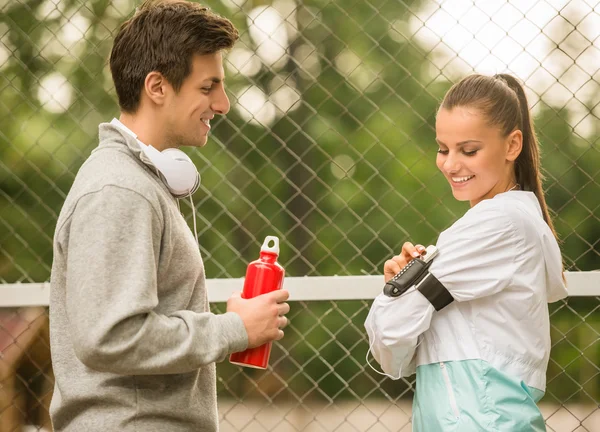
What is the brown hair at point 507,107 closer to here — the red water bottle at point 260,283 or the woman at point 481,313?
the woman at point 481,313

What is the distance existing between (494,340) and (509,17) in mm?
2201

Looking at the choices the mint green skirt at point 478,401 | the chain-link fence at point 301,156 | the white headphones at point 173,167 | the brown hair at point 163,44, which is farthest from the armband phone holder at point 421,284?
the chain-link fence at point 301,156

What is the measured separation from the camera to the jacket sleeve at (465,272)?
1612mm

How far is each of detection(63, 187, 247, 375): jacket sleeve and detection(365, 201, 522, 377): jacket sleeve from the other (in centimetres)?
43

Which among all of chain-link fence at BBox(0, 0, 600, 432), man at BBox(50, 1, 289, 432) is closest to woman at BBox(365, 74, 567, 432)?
man at BBox(50, 1, 289, 432)

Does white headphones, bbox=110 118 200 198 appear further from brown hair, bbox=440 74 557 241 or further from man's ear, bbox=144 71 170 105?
brown hair, bbox=440 74 557 241

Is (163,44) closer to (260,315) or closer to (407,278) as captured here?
(260,315)

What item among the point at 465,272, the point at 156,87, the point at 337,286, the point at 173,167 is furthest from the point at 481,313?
the point at 337,286

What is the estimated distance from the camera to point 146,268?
1.35 metres

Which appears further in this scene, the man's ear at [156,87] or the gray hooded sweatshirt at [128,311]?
the man's ear at [156,87]

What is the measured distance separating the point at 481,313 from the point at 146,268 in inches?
30.5

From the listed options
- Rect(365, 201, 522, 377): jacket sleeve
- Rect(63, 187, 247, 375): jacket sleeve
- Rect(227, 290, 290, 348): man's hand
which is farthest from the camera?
Rect(365, 201, 522, 377): jacket sleeve

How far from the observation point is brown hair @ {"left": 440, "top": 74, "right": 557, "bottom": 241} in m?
1.77

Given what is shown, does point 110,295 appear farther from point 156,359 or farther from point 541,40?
point 541,40
